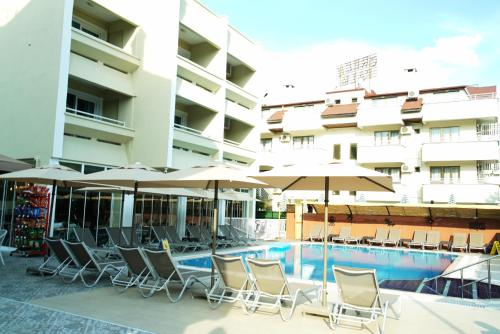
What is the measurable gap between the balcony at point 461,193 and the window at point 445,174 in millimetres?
1248

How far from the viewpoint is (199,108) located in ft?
88.1

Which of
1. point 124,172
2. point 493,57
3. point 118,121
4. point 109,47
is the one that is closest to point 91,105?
point 118,121

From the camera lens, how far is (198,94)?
80.6ft

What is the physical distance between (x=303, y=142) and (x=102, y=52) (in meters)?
19.0

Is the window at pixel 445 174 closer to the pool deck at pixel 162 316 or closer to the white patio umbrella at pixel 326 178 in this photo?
the pool deck at pixel 162 316

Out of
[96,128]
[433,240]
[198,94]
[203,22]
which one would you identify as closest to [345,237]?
[433,240]

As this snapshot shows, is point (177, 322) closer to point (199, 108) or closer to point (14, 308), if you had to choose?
point (14, 308)

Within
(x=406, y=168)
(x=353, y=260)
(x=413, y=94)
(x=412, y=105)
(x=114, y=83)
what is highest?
(x=413, y=94)

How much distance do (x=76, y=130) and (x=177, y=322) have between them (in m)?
14.8

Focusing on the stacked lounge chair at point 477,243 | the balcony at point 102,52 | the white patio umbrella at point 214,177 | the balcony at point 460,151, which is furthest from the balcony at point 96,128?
the balcony at point 460,151

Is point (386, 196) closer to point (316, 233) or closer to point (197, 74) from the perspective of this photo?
point (316, 233)

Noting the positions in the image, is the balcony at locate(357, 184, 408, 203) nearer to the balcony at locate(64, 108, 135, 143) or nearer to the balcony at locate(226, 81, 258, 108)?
the balcony at locate(226, 81, 258, 108)

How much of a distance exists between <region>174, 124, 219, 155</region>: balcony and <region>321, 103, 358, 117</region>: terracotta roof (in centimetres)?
1115

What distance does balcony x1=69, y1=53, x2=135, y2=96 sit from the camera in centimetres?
1912
